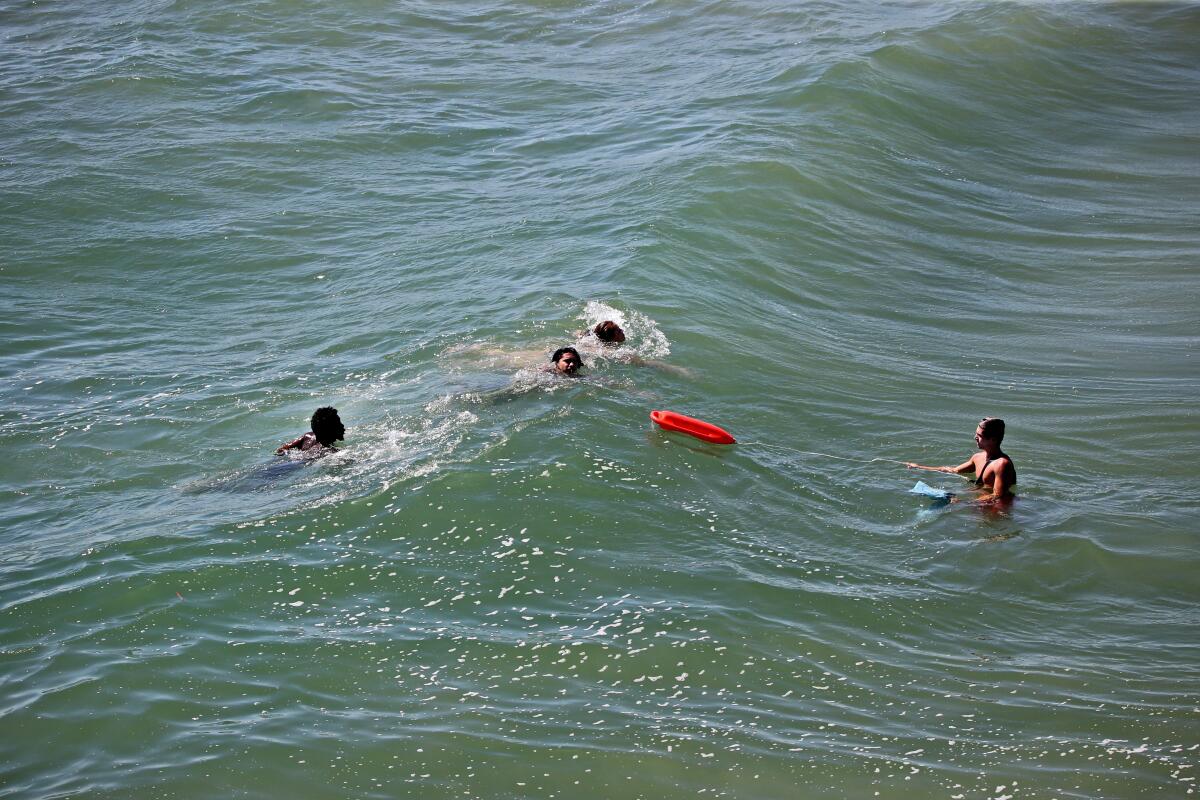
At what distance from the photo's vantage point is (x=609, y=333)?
12633mm

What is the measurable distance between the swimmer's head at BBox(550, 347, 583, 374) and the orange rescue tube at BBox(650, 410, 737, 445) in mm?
1350

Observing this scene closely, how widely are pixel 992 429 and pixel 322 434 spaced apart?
577 cm

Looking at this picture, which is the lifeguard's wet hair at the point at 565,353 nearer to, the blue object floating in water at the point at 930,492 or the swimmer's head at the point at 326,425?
the swimmer's head at the point at 326,425

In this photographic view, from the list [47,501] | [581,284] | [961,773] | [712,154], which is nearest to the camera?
[961,773]

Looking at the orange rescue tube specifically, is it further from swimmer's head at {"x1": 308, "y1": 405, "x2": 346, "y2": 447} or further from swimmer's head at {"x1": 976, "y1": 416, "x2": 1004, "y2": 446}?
swimmer's head at {"x1": 308, "y1": 405, "x2": 346, "y2": 447}

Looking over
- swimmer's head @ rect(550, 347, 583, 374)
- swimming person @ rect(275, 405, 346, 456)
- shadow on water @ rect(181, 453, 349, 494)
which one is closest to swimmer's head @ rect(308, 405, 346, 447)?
swimming person @ rect(275, 405, 346, 456)

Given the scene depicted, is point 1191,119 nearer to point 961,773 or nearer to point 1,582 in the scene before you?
point 961,773

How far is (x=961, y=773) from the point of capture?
674 centimetres

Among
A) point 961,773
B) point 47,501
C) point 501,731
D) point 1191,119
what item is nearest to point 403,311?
point 47,501

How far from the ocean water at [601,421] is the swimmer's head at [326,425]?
20 cm

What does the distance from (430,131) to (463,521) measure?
13.6m

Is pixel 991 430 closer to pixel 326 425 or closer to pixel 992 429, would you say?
pixel 992 429

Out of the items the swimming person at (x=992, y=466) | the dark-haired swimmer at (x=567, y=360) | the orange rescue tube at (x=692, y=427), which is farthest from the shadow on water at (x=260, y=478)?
the swimming person at (x=992, y=466)

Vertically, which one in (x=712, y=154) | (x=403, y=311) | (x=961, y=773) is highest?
(x=712, y=154)
